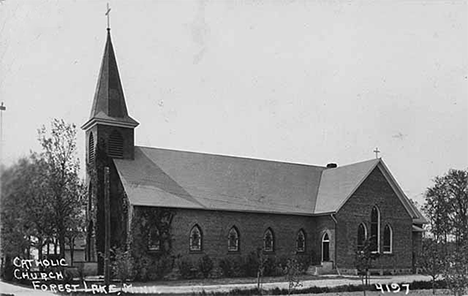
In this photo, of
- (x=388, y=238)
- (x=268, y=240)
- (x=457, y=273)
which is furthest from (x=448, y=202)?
(x=457, y=273)

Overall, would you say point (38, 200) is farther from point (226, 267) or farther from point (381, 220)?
point (381, 220)

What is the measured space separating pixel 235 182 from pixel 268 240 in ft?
14.7

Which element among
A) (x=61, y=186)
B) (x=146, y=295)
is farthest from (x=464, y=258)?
(x=61, y=186)

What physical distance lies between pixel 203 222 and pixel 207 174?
390 cm

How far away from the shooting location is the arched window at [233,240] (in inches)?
1420

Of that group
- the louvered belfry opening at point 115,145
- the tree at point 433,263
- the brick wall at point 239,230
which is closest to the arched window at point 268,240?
the brick wall at point 239,230

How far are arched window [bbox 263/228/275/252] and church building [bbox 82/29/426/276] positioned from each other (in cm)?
7

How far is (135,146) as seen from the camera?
3725 cm

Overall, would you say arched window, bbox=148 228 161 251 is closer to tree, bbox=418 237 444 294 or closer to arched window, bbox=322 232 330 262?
arched window, bbox=322 232 330 262

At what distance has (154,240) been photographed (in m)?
33.2

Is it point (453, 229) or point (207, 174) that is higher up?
point (207, 174)

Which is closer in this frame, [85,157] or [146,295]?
[146,295]

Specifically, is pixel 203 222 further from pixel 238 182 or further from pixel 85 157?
pixel 85 157

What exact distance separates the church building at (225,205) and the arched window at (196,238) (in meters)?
0.06
